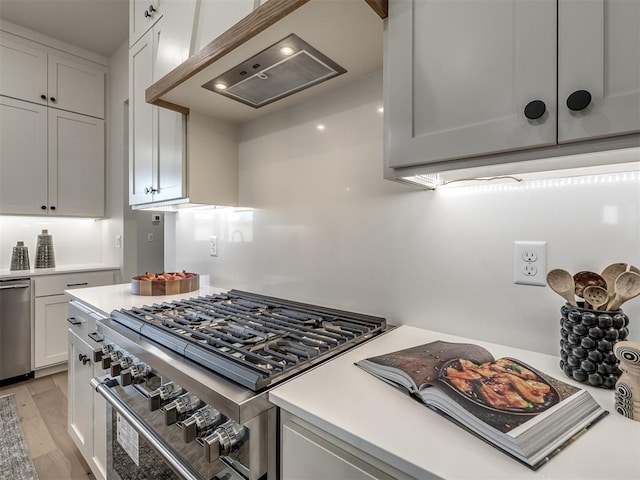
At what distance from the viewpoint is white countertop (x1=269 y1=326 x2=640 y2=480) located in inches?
18.0

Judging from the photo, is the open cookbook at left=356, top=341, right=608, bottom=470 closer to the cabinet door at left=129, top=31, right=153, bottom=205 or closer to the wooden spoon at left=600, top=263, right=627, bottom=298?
the wooden spoon at left=600, top=263, right=627, bottom=298

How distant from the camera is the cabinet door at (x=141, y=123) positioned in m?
1.71

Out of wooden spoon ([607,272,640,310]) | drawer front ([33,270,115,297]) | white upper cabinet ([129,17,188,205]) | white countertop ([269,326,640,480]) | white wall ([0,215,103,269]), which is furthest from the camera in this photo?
white wall ([0,215,103,269])

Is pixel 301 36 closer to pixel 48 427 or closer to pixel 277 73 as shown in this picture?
pixel 277 73

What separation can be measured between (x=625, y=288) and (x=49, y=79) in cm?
415

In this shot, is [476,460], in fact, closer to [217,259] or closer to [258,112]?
[258,112]

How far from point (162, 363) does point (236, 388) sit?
31cm

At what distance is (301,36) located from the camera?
3.15 ft

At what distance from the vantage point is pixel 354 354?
87 cm

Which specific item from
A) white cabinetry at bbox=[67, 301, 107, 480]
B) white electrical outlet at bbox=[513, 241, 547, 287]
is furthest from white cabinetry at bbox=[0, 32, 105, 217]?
white electrical outlet at bbox=[513, 241, 547, 287]

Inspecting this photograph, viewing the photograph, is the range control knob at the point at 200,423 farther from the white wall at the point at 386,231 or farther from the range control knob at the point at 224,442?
the white wall at the point at 386,231

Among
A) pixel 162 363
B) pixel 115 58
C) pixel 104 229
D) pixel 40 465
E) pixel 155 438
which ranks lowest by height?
pixel 40 465

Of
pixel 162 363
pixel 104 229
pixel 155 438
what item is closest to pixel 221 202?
pixel 162 363

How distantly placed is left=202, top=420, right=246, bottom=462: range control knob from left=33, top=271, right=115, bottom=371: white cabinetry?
9.41 ft
